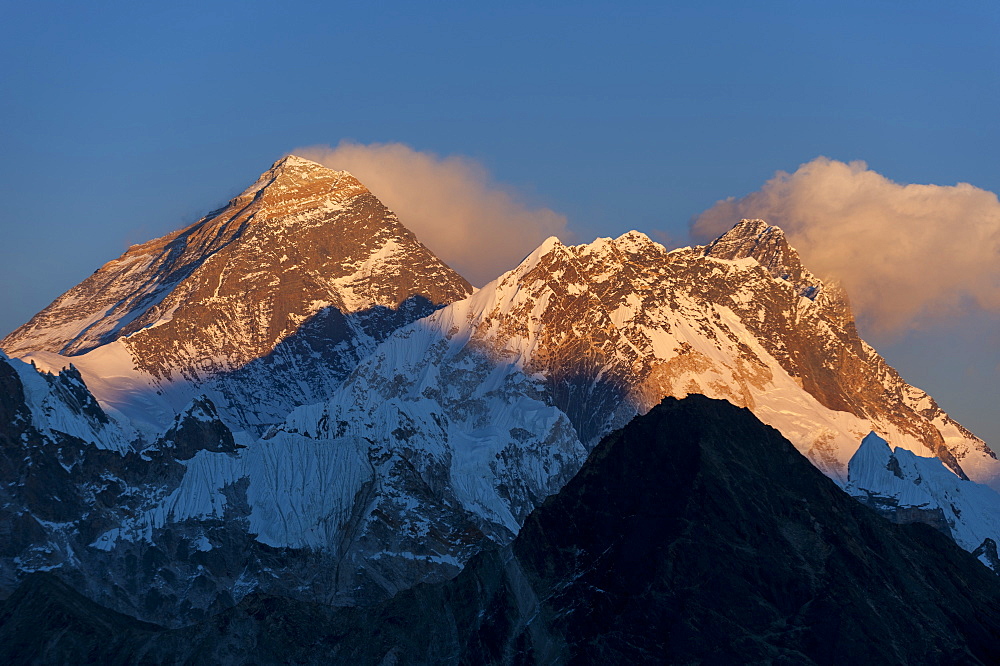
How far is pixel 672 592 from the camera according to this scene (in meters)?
168

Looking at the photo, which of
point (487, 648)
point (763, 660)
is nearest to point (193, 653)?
point (487, 648)

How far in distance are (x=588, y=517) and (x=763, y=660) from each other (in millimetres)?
26761

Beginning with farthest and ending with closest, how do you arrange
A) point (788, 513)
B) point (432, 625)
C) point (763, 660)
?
point (432, 625) < point (788, 513) < point (763, 660)

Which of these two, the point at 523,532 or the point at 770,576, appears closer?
the point at 770,576

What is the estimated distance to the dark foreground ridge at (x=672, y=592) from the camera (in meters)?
165

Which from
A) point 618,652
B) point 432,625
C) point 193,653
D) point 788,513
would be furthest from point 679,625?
point 193,653

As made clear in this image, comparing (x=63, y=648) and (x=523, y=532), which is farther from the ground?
(x=523, y=532)

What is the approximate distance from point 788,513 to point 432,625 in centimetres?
3395

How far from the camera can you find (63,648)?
19550 cm

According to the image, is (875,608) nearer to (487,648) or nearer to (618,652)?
(618,652)

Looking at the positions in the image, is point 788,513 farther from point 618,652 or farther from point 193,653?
point 193,653

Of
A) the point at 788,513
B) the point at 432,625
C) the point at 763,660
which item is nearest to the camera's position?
the point at 763,660

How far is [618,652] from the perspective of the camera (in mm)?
167250

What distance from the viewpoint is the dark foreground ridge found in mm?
165250
